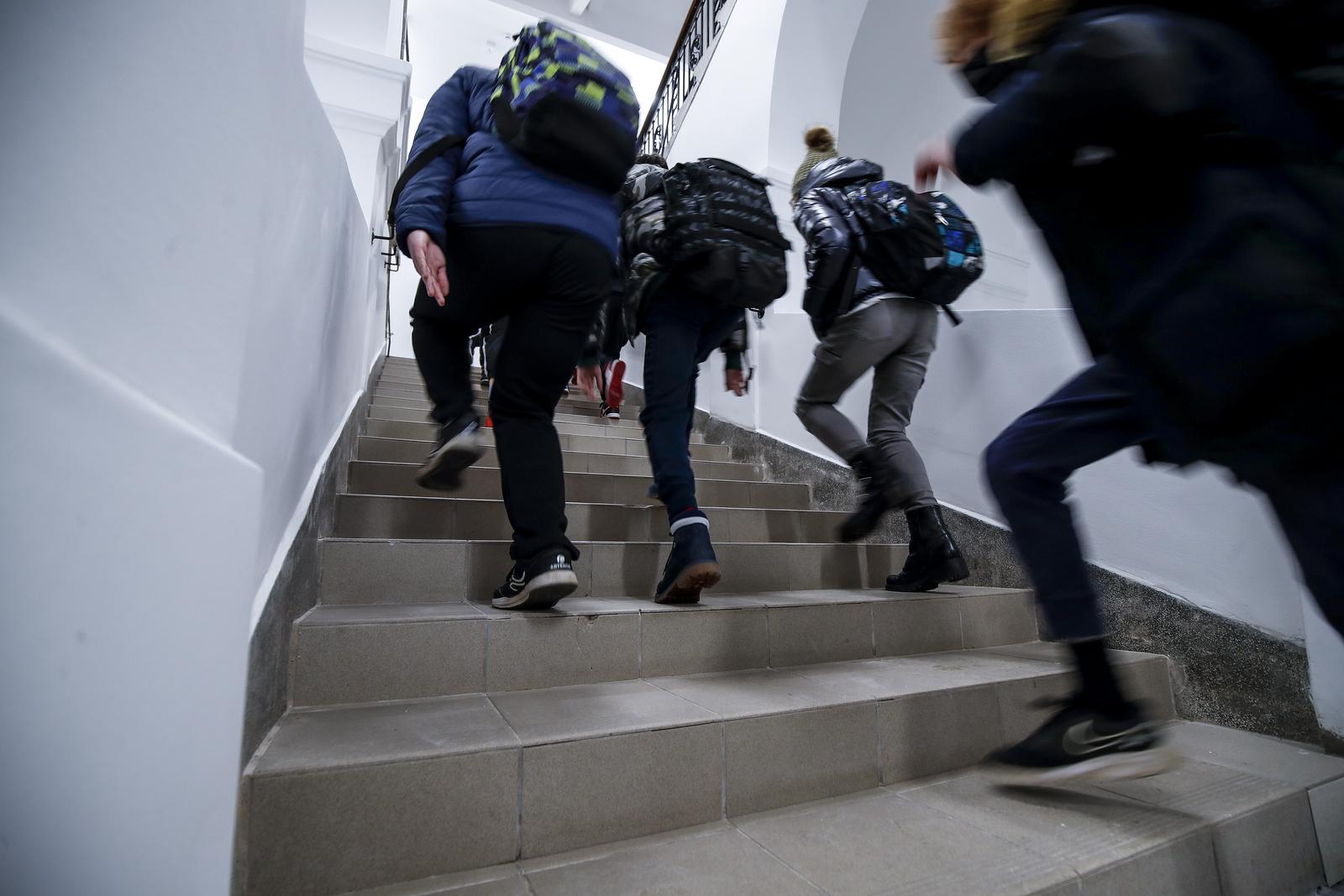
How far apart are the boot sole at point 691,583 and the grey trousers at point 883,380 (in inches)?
29.7

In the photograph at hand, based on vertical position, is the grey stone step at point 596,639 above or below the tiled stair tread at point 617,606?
below

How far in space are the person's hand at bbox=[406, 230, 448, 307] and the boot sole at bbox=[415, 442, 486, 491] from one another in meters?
0.36

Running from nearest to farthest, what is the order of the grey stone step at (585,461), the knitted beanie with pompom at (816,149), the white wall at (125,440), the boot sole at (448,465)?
the white wall at (125,440)
the boot sole at (448,465)
the knitted beanie with pompom at (816,149)
the grey stone step at (585,461)

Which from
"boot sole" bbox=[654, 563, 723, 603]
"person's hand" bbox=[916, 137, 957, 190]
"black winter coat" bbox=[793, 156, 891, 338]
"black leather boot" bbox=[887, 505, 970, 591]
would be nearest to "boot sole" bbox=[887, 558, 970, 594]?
"black leather boot" bbox=[887, 505, 970, 591]

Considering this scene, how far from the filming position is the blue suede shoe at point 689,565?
1.78 meters

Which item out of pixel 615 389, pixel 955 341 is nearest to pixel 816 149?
pixel 955 341

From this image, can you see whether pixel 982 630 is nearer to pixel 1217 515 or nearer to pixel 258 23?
pixel 1217 515

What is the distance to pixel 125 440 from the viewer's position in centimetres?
66

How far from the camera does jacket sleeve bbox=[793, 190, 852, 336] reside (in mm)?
2215

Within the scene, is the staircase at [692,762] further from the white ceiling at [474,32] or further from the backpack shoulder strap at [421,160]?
the white ceiling at [474,32]

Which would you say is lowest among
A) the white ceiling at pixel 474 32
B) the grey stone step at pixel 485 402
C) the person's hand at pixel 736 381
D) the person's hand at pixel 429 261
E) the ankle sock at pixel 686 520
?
the ankle sock at pixel 686 520

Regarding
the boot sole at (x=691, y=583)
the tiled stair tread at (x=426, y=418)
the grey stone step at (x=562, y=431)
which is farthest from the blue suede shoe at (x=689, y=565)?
the tiled stair tread at (x=426, y=418)

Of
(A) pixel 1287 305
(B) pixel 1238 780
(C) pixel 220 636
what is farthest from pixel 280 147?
(B) pixel 1238 780

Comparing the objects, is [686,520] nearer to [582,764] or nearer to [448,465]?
[448,465]
